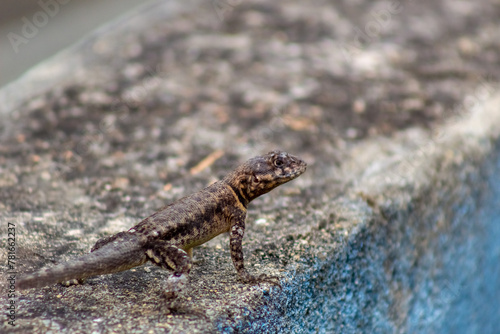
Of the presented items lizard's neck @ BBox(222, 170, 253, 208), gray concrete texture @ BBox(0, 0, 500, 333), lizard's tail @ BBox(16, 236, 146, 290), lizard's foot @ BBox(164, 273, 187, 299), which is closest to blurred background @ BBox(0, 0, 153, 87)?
gray concrete texture @ BBox(0, 0, 500, 333)

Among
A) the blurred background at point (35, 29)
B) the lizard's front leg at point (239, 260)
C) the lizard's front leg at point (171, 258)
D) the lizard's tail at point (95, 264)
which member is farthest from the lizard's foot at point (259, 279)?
the blurred background at point (35, 29)

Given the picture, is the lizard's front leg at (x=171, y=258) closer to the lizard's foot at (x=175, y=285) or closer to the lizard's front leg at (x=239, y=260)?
the lizard's foot at (x=175, y=285)

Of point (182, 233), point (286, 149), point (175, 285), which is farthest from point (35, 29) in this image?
point (175, 285)

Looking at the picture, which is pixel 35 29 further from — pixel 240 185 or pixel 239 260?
pixel 239 260

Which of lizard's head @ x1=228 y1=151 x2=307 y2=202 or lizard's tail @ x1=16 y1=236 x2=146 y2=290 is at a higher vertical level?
lizard's tail @ x1=16 y1=236 x2=146 y2=290

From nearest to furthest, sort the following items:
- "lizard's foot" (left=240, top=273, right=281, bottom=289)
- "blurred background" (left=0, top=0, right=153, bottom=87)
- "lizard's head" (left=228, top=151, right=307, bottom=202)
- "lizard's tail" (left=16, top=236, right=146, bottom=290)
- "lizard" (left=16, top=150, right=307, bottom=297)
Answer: "lizard's tail" (left=16, top=236, right=146, bottom=290) → "lizard" (left=16, top=150, right=307, bottom=297) → "lizard's foot" (left=240, top=273, right=281, bottom=289) → "lizard's head" (left=228, top=151, right=307, bottom=202) → "blurred background" (left=0, top=0, right=153, bottom=87)

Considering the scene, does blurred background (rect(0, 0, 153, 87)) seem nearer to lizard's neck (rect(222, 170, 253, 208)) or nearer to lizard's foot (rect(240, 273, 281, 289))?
lizard's neck (rect(222, 170, 253, 208))

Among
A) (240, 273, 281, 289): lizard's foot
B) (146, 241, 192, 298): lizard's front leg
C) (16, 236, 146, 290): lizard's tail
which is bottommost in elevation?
(240, 273, 281, 289): lizard's foot
